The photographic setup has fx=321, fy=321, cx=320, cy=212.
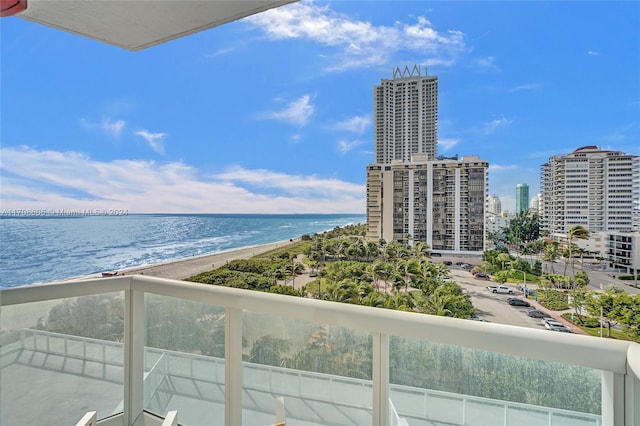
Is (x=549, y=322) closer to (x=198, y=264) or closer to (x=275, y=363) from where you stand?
(x=275, y=363)

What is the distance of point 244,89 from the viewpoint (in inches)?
168

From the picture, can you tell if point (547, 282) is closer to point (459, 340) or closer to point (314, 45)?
point (459, 340)

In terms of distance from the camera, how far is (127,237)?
12.6ft

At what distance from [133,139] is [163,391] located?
3858 millimetres

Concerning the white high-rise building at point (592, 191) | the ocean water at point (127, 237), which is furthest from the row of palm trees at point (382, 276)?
the white high-rise building at point (592, 191)

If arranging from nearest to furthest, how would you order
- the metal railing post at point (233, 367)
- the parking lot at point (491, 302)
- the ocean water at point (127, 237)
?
the metal railing post at point (233, 367), the parking lot at point (491, 302), the ocean water at point (127, 237)

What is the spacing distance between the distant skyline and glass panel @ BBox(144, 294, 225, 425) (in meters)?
1.89

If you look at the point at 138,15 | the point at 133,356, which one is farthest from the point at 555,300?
the point at 138,15

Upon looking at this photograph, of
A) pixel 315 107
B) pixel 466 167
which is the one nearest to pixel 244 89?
pixel 315 107

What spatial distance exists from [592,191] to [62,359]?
3.16 m

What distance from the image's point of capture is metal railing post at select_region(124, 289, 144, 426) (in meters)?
1.63

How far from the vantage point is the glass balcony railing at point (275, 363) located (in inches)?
37.5

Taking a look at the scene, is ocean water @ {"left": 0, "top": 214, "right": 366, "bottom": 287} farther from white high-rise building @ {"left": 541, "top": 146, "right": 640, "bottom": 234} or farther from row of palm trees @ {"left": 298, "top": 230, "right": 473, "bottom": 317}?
white high-rise building @ {"left": 541, "top": 146, "right": 640, "bottom": 234}

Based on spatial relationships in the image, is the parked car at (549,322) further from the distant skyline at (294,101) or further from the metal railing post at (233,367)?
the metal railing post at (233,367)
